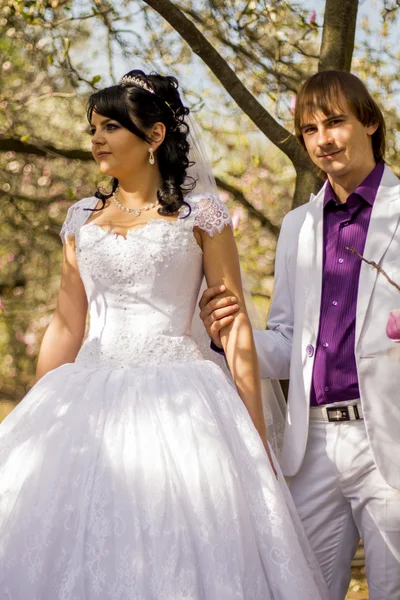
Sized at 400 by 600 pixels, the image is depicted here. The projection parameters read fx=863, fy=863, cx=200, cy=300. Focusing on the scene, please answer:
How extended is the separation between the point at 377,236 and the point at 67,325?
40.2 inches

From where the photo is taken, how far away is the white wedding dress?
2119 mm

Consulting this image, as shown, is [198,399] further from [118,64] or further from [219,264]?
[118,64]

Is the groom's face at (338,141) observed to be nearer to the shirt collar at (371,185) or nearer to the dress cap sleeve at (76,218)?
the shirt collar at (371,185)

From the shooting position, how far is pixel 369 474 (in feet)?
8.41

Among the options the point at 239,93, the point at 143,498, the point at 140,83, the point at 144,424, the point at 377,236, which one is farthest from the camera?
the point at 239,93

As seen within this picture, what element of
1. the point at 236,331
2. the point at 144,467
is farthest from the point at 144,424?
the point at 236,331

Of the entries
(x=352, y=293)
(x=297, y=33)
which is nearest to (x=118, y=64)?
(x=297, y=33)

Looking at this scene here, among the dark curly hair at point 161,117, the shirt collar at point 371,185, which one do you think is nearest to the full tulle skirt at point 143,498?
the dark curly hair at point 161,117

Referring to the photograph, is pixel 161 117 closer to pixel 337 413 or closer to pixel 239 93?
pixel 239 93

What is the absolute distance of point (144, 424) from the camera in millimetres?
2336

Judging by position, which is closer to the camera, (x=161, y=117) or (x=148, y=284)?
(x=148, y=284)

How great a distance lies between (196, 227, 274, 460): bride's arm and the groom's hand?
2 centimetres

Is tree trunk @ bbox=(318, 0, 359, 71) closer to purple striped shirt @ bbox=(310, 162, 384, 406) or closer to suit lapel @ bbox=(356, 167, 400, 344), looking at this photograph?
purple striped shirt @ bbox=(310, 162, 384, 406)

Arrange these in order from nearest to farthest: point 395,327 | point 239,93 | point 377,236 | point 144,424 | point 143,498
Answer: point 395,327
point 143,498
point 144,424
point 377,236
point 239,93
